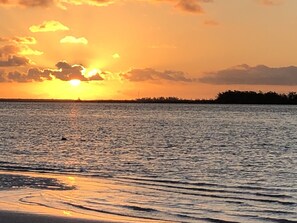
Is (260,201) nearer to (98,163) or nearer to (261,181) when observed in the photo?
(261,181)

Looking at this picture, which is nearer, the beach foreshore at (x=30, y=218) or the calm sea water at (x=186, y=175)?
the beach foreshore at (x=30, y=218)

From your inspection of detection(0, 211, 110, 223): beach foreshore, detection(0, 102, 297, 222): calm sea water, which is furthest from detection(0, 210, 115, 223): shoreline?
detection(0, 102, 297, 222): calm sea water

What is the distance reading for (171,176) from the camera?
97.5ft

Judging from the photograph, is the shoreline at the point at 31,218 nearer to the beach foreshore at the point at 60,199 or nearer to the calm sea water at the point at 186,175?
the beach foreshore at the point at 60,199

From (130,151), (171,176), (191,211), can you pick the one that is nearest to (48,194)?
(191,211)

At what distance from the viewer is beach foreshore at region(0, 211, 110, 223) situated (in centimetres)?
1486

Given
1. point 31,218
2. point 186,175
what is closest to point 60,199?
point 31,218

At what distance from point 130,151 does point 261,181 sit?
2080 centimetres

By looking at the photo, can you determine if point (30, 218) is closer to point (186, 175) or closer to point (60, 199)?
point (60, 199)

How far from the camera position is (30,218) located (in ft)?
50.0

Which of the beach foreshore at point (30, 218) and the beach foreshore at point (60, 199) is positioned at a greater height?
the beach foreshore at point (30, 218)

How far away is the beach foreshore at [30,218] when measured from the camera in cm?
1486

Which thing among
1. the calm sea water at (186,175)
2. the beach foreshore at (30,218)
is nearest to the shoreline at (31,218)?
the beach foreshore at (30,218)

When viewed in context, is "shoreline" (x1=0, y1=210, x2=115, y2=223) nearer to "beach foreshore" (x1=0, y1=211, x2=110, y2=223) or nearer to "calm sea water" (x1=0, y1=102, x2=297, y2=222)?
"beach foreshore" (x1=0, y1=211, x2=110, y2=223)
